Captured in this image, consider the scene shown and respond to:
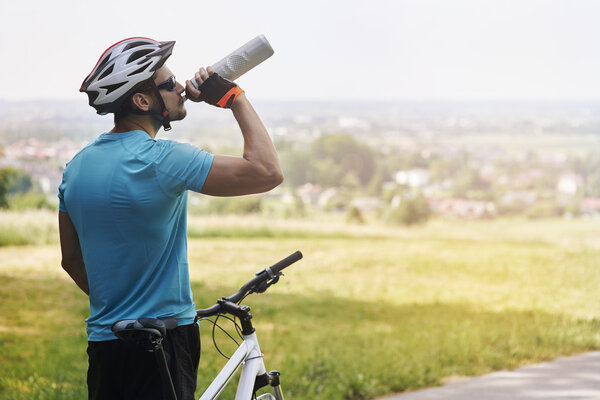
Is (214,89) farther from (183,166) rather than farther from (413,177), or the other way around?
(413,177)

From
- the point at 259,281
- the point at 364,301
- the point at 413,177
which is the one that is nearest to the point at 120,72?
the point at 259,281

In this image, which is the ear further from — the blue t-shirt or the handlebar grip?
the handlebar grip

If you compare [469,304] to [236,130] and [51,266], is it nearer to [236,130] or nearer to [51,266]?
[236,130]

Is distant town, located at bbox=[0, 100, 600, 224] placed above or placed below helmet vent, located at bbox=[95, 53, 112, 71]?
below

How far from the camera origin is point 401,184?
11695 mm

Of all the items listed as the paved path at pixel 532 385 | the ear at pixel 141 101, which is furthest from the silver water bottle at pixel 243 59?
the paved path at pixel 532 385

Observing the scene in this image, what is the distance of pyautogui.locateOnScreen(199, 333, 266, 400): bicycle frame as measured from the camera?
7.70 feet

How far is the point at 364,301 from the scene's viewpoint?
988 cm

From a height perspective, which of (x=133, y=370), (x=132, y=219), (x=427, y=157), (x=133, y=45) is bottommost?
(x=427, y=157)

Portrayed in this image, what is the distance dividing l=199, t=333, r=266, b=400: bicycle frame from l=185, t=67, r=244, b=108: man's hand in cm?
78

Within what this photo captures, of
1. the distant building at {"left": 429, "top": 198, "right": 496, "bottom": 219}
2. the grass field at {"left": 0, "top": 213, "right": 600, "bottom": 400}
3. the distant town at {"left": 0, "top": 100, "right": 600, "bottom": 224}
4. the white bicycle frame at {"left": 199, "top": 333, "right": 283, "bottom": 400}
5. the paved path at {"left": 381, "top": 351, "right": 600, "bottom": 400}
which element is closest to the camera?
the white bicycle frame at {"left": 199, "top": 333, "right": 283, "bottom": 400}

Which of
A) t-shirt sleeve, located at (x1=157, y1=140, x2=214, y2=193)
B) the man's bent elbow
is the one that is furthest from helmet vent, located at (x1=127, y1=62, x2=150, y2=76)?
the man's bent elbow

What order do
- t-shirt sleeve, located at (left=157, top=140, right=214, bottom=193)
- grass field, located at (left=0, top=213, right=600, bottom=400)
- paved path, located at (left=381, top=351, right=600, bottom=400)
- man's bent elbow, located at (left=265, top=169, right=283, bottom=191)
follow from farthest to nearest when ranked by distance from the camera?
grass field, located at (left=0, top=213, right=600, bottom=400), paved path, located at (left=381, top=351, right=600, bottom=400), man's bent elbow, located at (left=265, top=169, right=283, bottom=191), t-shirt sleeve, located at (left=157, top=140, right=214, bottom=193)

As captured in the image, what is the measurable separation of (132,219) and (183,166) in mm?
210
